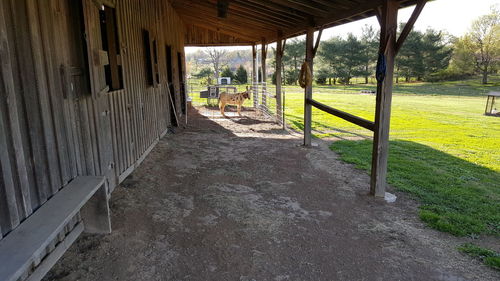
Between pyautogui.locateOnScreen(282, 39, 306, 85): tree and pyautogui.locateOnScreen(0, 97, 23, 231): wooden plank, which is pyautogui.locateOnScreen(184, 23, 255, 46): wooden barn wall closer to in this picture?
pyautogui.locateOnScreen(0, 97, 23, 231): wooden plank

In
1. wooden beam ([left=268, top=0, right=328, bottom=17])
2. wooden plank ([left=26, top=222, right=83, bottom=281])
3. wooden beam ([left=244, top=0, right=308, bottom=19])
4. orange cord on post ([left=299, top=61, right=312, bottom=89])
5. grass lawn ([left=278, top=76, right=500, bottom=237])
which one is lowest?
grass lawn ([left=278, top=76, right=500, bottom=237])

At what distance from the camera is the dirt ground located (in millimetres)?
2670

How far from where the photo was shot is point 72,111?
119 inches

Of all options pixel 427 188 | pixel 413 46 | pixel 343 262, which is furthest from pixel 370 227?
pixel 413 46

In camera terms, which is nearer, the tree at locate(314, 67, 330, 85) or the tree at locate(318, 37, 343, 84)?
the tree at locate(318, 37, 343, 84)

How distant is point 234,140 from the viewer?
26.0 ft

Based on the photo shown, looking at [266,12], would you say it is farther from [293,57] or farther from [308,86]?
[293,57]

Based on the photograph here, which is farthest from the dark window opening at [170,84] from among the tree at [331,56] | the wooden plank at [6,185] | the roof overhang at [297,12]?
the tree at [331,56]

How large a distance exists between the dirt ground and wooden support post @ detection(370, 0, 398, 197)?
34 cm

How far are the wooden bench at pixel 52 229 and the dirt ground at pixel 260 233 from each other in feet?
0.42

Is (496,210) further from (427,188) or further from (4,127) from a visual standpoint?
(4,127)

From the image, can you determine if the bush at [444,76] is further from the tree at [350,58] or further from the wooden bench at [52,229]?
the wooden bench at [52,229]

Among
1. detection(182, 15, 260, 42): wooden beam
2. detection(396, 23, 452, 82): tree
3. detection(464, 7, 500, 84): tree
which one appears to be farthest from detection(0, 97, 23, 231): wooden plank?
detection(464, 7, 500, 84): tree

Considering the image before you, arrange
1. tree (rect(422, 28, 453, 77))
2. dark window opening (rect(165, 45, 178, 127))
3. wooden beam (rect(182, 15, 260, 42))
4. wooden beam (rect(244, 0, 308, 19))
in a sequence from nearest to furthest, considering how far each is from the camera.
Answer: wooden beam (rect(244, 0, 308, 19)), dark window opening (rect(165, 45, 178, 127)), wooden beam (rect(182, 15, 260, 42)), tree (rect(422, 28, 453, 77))
